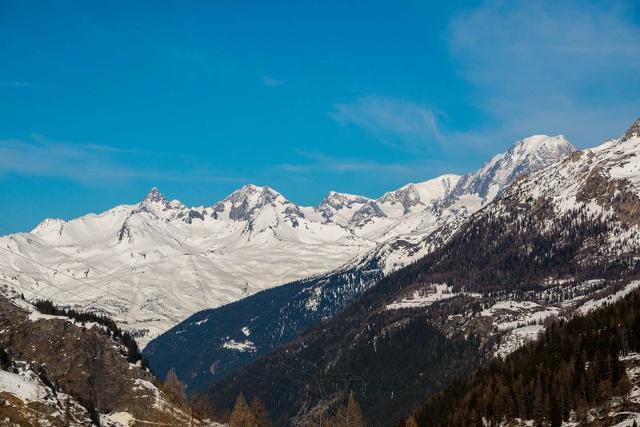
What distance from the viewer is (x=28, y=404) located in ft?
652

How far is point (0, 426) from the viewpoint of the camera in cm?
18262

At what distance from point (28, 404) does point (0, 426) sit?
16.0 metres

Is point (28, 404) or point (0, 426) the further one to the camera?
point (28, 404)
